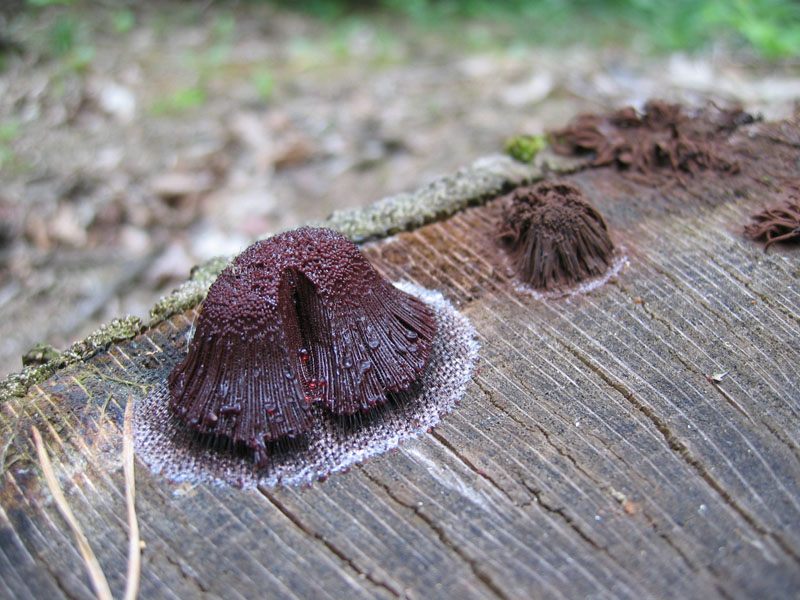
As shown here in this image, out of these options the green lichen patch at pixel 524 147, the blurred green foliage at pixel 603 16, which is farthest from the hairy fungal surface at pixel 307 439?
the blurred green foliage at pixel 603 16

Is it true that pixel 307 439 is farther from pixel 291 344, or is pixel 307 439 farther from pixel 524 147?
pixel 524 147

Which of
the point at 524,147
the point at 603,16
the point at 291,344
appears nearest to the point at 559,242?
the point at 524,147

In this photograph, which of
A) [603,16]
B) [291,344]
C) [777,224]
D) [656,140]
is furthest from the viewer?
[603,16]

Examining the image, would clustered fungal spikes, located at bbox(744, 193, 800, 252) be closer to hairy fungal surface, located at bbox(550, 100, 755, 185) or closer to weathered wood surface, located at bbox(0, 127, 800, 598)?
weathered wood surface, located at bbox(0, 127, 800, 598)

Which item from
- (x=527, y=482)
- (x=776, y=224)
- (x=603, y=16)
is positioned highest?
(x=776, y=224)

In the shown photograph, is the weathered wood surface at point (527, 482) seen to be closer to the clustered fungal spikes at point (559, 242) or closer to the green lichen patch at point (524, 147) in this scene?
the clustered fungal spikes at point (559, 242)

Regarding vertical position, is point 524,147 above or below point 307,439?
above
